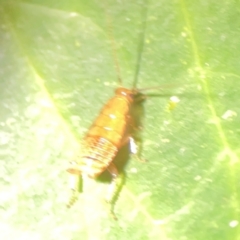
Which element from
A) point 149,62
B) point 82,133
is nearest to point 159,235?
point 82,133

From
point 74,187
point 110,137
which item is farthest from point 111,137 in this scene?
point 74,187

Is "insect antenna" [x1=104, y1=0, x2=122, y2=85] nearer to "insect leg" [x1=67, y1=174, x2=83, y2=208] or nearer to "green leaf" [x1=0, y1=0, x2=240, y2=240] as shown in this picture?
"green leaf" [x1=0, y1=0, x2=240, y2=240]

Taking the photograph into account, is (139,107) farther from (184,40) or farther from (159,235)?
(159,235)

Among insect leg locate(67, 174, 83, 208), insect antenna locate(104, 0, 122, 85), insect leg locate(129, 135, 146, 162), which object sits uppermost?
insect antenna locate(104, 0, 122, 85)

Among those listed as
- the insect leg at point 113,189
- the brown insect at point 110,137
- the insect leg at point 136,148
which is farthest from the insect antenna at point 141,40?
the insect leg at point 113,189

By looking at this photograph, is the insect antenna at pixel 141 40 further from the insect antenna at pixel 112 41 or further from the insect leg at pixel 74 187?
the insect leg at pixel 74 187

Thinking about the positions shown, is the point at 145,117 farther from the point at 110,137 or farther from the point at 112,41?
the point at 112,41

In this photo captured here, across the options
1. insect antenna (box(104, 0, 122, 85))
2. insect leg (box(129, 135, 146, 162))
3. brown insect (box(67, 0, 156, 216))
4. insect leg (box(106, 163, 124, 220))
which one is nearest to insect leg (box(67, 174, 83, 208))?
brown insect (box(67, 0, 156, 216))
